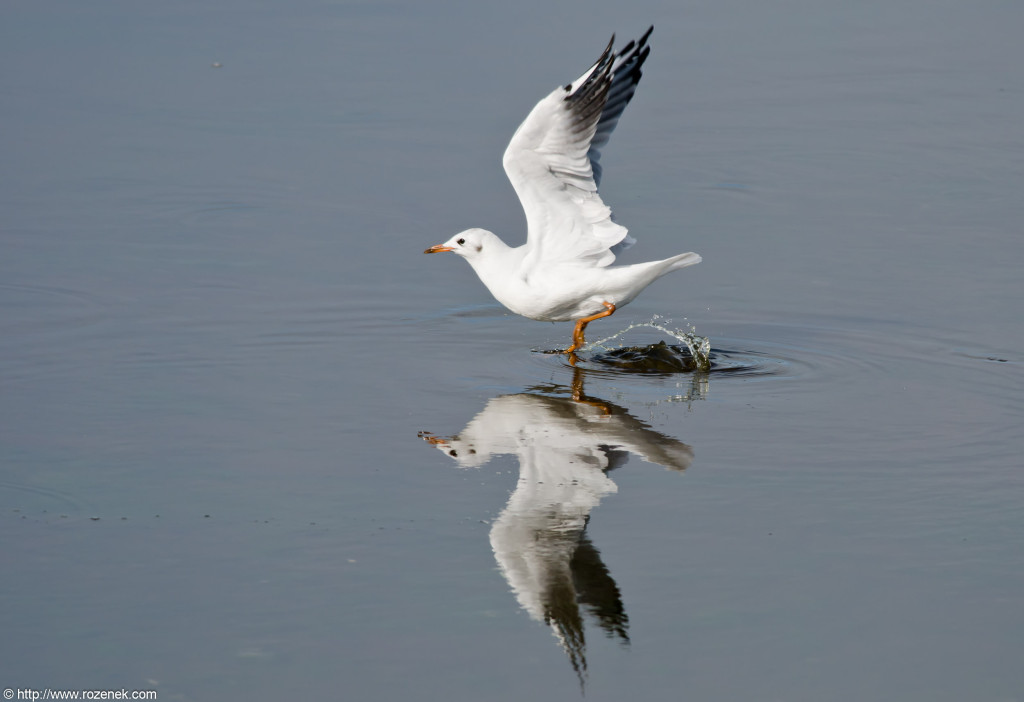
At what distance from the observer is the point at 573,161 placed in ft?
24.3

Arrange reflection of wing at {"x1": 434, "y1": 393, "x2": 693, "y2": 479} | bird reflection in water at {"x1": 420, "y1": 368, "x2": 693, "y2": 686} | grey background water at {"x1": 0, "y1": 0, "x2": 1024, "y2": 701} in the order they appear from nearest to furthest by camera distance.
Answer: grey background water at {"x1": 0, "y1": 0, "x2": 1024, "y2": 701} → bird reflection in water at {"x1": 420, "y1": 368, "x2": 693, "y2": 686} → reflection of wing at {"x1": 434, "y1": 393, "x2": 693, "y2": 479}

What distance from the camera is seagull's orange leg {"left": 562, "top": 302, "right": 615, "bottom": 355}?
25.8ft

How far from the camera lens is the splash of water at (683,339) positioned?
24.8 feet

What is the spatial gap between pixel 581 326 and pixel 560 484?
229cm

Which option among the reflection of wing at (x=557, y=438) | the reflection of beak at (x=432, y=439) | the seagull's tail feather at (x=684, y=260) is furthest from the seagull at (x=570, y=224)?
the reflection of beak at (x=432, y=439)

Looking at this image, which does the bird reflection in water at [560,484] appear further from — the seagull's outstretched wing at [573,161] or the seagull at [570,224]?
the seagull's outstretched wing at [573,161]

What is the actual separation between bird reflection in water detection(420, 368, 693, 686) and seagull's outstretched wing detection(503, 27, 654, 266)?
0.77 m

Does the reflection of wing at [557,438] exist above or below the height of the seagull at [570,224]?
below

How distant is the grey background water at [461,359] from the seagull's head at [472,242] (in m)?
0.42

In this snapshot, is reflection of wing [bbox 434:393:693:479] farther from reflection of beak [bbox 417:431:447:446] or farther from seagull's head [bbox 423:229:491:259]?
seagull's head [bbox 423:229:491:259]

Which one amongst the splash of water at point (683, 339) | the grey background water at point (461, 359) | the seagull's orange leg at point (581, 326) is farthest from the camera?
the seagull's orange leg at point (581, 326)

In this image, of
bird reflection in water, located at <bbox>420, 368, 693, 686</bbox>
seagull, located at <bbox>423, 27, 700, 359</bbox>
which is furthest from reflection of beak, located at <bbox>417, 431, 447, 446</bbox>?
seagull, located at <bbox>423, 27, 700, 359</bbox>

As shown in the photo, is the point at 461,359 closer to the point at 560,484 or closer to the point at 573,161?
the point at 573,161

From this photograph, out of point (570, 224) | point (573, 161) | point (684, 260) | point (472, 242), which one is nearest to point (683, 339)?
point (684, 260)
